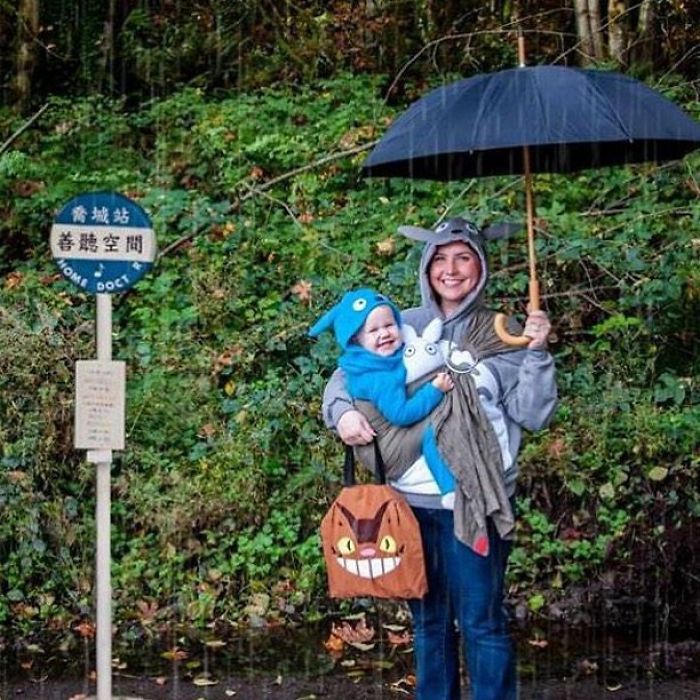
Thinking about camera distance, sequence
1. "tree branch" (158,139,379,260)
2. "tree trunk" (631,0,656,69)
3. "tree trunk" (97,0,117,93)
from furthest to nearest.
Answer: "tree trunk" (97,0,117,93) < "tree trunk" (631,0,656,69) < "tree branch" (158,139,379,260)

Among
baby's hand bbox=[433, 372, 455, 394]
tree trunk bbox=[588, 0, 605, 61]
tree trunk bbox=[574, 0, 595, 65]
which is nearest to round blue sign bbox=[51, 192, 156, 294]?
baby's hand bbox=[433, 372, 455, 394]

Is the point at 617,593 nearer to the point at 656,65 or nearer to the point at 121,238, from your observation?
the point at 121,238

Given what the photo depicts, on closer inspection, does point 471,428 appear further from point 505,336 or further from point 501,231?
point 501,231

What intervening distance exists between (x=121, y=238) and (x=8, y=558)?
327 cm

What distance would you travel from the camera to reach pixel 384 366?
15.0 feet

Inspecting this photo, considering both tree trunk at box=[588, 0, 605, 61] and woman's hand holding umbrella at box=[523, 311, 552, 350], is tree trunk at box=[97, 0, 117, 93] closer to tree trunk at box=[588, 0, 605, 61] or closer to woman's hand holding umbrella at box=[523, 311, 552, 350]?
tree trunk at box=[588, 0, 605, 61]

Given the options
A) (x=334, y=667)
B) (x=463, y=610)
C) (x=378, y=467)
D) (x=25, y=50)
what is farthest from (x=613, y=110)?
(x=25, y=50)

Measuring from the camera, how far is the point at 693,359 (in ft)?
28.1

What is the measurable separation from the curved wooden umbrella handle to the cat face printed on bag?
30.1 inches

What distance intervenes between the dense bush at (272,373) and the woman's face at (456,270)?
3.25 m

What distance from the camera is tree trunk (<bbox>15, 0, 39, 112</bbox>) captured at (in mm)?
12836

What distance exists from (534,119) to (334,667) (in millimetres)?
3510

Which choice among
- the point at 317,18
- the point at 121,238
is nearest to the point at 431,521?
the point at 121,238

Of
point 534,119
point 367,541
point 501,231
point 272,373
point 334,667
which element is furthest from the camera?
point 272,373
